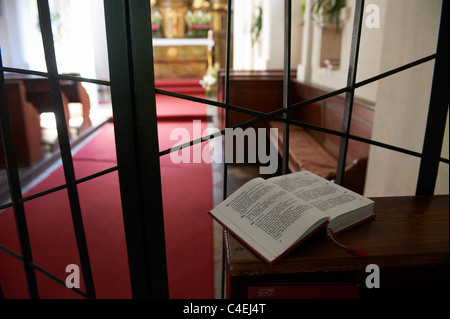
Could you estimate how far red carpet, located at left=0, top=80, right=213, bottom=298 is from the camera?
177 centimetres

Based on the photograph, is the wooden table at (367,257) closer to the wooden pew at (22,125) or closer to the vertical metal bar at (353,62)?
the vertical metal bar at (353,62)

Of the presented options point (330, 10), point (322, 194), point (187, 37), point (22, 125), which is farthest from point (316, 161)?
point (187, 37)

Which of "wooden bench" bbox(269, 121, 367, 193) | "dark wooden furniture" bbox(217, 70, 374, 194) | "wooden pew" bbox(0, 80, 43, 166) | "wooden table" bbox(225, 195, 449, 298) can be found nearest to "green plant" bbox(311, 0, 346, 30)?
"dark wooden furniture" bbox(217, 70, 374, 194)

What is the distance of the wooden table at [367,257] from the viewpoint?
0.72m

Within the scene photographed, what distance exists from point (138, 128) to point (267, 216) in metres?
0.38

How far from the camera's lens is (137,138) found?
2.98 ft

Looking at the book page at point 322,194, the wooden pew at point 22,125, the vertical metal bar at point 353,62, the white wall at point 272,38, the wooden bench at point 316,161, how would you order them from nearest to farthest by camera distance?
the book page at point 322,194 < the vertical metal bar at point 353,62 < the wooden bench at point 316,161 < the wooden pew at point 22,125 < the white wall at point 272,38

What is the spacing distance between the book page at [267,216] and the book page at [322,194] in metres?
0.05

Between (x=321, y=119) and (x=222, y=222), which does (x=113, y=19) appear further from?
(x=321, y=119)

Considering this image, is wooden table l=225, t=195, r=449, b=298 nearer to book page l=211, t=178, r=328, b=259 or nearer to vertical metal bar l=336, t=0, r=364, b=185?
book page l=211, t=178, r=328, b=259

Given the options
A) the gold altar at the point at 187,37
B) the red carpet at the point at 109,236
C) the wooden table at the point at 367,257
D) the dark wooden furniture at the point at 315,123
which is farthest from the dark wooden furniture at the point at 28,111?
the gold altar at the point at 187,37

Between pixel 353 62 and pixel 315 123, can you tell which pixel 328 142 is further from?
pixel 353 62

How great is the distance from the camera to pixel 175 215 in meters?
2.53

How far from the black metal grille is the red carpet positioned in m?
0.22
